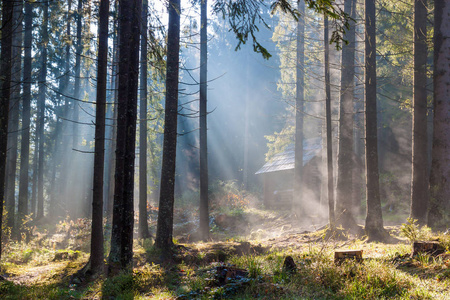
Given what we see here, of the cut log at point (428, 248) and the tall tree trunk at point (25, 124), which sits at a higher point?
the tall tree trunk at point (25, 124)

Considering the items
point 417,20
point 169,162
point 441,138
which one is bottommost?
point 169,162

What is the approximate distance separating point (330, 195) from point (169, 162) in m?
6.10

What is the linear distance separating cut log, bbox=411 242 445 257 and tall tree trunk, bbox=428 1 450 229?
98.9 inches

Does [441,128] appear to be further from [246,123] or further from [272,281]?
[246,123]

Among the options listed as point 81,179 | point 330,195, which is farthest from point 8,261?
point 81,179

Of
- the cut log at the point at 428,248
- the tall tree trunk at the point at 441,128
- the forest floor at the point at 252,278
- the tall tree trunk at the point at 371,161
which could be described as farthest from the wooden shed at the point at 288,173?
the cut log at the point at 428,248

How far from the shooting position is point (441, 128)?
9641mm

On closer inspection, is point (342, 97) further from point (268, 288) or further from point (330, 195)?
point (268, 288)

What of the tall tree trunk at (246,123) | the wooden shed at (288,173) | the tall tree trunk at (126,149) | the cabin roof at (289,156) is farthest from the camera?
the tall tree trunk at (246,123)

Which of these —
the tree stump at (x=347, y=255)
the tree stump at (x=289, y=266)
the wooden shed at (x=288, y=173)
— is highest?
the wooden shed at (x=288, y=173)

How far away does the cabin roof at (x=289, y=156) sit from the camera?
81.7 feet

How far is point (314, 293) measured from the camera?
5672mm

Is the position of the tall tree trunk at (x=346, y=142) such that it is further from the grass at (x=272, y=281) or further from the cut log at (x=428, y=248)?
the cut log at (x=428, y=248)

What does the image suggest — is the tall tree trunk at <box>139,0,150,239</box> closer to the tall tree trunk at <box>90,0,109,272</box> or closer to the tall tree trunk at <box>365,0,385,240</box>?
the tall tree trunk at <box>90,0,109,272</box>
